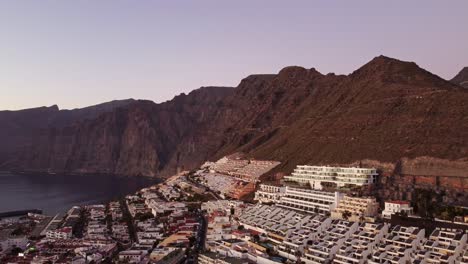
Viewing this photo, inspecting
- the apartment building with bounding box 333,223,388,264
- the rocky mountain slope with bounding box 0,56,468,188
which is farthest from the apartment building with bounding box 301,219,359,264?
the rocky mountain slope with bounding box 0,56,468,188

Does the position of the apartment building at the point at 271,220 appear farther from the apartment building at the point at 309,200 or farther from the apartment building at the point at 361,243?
the apartment building at the point at 361,243

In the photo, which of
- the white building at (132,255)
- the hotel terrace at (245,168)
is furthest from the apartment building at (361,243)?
the hotel terrace at (245,168)

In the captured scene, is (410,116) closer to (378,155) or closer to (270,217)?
(378,155)

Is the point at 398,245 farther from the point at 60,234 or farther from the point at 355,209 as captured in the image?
the point at 60,234

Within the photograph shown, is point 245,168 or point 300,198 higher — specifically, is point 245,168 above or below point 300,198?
above

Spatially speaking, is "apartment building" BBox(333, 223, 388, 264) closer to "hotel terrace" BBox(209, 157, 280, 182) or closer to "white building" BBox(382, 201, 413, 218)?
"white building" BBox(382, 201, 413, 218)

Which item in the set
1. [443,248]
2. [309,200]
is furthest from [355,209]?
[443,248]
